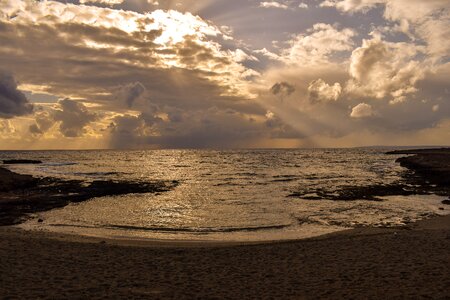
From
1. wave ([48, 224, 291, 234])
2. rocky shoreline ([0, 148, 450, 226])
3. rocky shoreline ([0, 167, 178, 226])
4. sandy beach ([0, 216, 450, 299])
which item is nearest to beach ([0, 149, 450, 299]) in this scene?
sandy beach ([0, 216, 450, 299])

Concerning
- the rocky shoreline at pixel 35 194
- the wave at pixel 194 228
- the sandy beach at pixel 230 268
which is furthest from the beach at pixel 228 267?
the rocky shoreline at pixel 35 194

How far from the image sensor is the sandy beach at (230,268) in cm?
1201

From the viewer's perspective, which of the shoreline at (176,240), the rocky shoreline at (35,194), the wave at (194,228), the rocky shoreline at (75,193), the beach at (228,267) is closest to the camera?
the beach at (228,267)

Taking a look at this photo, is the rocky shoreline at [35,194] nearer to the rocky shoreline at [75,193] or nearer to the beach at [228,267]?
the rocky shoreline at [75,193]

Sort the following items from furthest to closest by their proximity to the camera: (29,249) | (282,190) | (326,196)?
(282,190), (326,196), (29,249)

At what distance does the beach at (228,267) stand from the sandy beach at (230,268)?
0.03m

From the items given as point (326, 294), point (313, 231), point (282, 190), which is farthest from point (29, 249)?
point (282, 190)

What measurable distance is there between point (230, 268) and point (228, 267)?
16cm

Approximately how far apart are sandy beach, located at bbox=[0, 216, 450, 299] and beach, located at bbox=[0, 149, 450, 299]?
32 millimetres

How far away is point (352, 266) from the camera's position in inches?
586

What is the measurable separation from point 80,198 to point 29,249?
23087 mm

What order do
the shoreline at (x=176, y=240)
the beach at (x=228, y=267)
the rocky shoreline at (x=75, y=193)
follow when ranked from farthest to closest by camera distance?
the rocky shoreline at (x=75, y=193), the shoreline at (x=176, y=240), the beach at (x=228, y=267)

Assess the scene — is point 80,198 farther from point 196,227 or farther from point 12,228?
point 196,227

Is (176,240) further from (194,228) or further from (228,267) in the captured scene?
(228,267)
